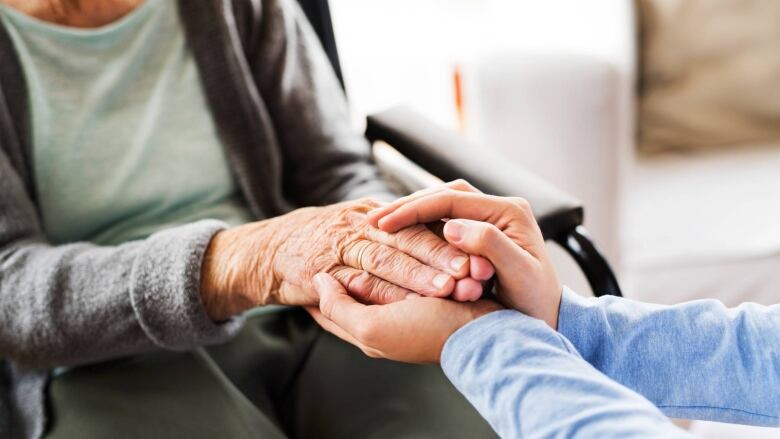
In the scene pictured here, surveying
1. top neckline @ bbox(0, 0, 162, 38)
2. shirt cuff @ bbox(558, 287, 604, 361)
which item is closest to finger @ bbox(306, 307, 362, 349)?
shirt cuff @ bbox(558, 287, 604, 361)

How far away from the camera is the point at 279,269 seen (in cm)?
79

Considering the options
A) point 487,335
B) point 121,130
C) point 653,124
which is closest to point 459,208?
point 487,335

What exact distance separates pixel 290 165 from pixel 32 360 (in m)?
0.46

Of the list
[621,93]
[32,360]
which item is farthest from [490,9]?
[32,360]

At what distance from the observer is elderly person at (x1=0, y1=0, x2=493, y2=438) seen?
77 cm

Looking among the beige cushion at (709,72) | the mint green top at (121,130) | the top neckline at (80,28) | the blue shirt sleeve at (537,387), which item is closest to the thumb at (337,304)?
the blue shirt sleeve at (537,387)

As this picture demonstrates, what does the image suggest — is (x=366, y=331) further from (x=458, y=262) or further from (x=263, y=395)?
(x=263, y=395)

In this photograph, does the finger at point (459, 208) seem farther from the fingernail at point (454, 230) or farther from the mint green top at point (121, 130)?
→ the mint green top at point (121, 130)

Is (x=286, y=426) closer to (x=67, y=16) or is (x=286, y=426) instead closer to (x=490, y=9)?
(x=67, y=16)

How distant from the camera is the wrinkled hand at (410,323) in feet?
2.13

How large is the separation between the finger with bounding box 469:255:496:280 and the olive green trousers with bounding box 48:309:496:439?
0.19m

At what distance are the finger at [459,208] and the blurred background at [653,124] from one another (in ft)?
1.76

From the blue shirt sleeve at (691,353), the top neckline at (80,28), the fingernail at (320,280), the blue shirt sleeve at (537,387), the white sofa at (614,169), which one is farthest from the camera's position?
the white sofa at (614,169)

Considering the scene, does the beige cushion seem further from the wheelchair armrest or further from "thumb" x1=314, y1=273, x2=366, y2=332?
"thumb" x1=314, y1=273, x2=366, y2=332
